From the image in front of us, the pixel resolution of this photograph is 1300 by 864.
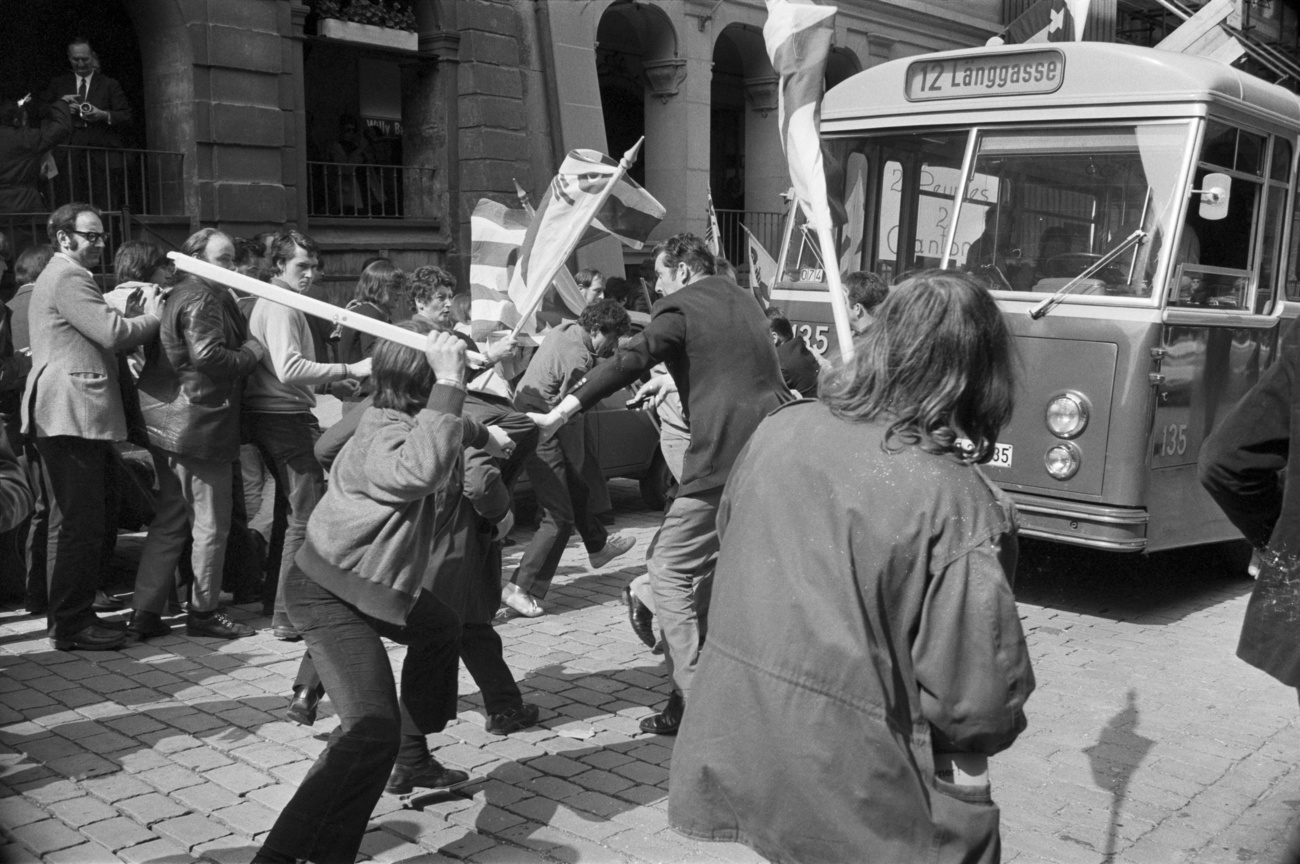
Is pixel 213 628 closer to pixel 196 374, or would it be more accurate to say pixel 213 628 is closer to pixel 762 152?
pixel 196 374

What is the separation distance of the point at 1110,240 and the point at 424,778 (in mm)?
5017

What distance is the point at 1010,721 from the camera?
2.17 meters

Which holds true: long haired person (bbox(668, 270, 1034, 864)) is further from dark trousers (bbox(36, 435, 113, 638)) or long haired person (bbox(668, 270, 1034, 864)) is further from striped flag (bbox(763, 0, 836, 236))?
dark trousers (bbox(36, 435, 113, 638))

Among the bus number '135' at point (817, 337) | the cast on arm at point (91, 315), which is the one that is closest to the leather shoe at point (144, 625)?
the cast on arm at point (91, 315)

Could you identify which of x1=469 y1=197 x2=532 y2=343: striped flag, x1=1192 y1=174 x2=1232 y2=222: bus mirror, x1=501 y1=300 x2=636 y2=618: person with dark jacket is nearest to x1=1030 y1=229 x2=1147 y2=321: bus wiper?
x1=1192 y1=174 x2=1232 y2=222: bus mirror

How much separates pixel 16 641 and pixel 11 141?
19.3 feet

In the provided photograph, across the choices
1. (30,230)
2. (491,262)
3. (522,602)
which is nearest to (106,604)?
(522,602)

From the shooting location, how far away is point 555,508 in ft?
24.0

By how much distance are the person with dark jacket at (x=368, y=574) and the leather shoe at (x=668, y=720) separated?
1448 mm

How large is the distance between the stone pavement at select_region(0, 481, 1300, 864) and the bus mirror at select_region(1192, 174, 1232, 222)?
2310mm

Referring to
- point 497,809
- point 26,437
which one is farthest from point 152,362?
point 497,809

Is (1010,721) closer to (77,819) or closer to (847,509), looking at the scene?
(847,509)

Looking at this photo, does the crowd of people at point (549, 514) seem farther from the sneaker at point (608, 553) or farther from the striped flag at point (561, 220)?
the striped flag at point (561, 220)

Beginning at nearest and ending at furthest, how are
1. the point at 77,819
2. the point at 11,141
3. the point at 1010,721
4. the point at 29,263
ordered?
1. the point at 1010,721
2. the point at 77,819
3. the point at 29,263
4. the point at 11,141
